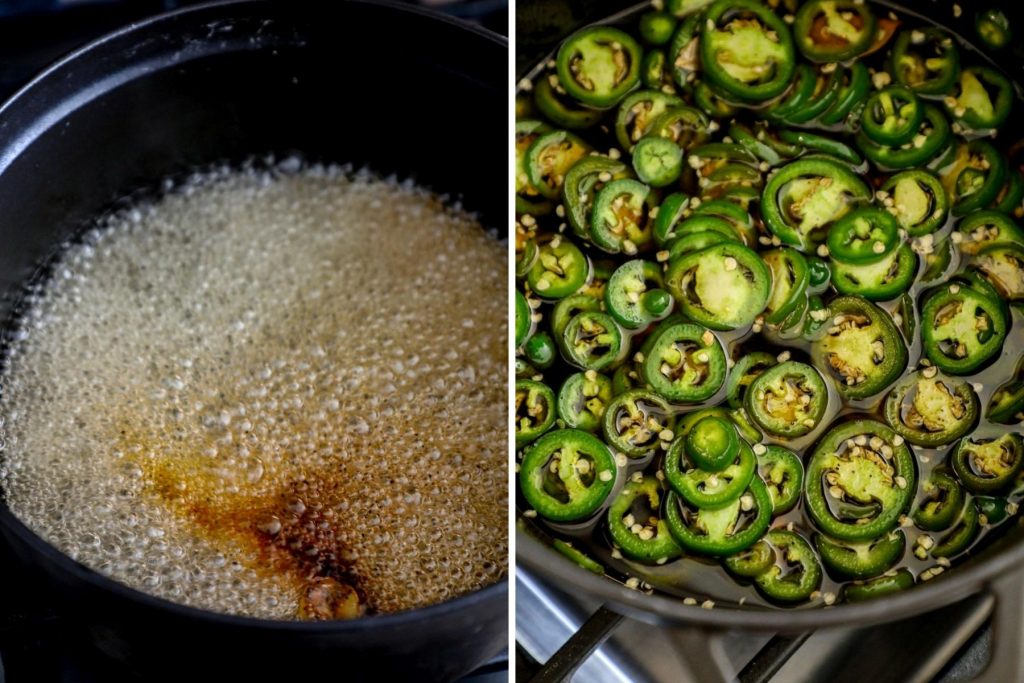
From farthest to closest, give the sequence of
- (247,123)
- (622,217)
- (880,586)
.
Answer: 1. (247,123)
2. (622,217)
3. (880,586)

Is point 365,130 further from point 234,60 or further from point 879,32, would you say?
point 879,32

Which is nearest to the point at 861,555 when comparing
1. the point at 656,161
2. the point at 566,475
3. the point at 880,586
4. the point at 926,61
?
the point at 880,586

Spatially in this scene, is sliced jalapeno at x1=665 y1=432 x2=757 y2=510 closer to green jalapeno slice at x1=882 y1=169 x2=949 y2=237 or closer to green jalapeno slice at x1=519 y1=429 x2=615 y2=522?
green jalapeno slice at x1=519 y1=429 x2=615 y2=522

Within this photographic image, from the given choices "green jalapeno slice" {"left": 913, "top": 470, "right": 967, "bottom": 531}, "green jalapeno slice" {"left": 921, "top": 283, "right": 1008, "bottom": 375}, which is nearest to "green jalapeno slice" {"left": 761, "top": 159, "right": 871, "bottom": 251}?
"green jalapeno slice" {"left": 921, "top": 283, "right": 1008, "bottom": 375}

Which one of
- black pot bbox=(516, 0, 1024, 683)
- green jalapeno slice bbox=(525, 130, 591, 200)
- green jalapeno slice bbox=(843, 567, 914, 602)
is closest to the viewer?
black pot bbox=(516, 0, 1024, 683)

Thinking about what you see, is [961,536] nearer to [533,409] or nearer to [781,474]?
[781,474]

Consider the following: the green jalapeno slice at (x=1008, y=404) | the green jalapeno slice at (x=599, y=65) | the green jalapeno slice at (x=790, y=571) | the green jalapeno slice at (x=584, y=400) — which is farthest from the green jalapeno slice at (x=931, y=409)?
the green jalapeno slice at (x=599, y=65)
